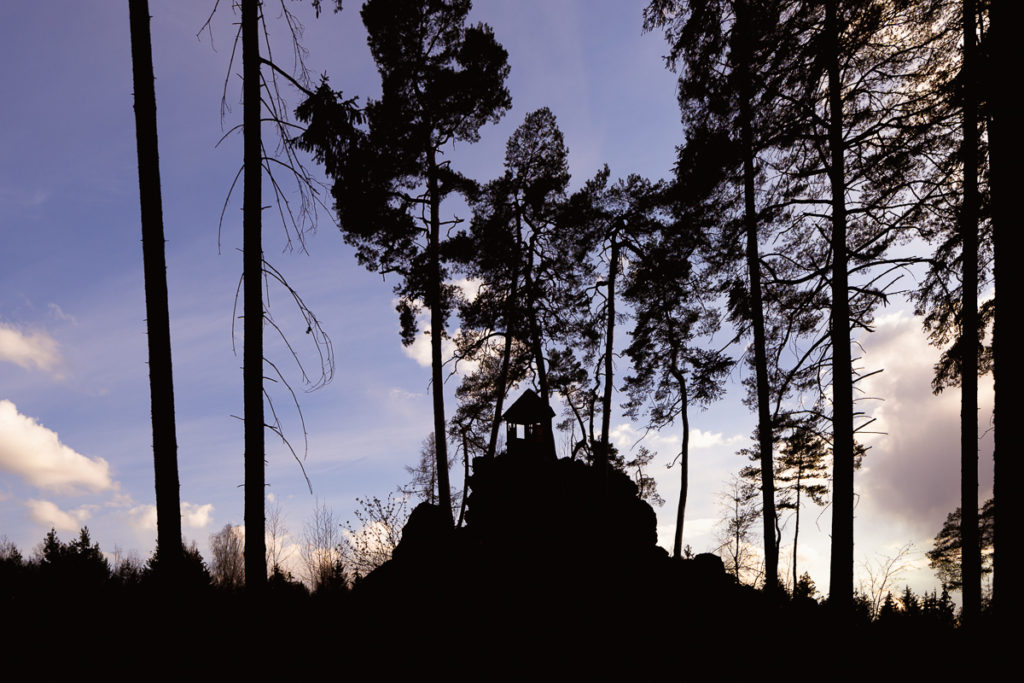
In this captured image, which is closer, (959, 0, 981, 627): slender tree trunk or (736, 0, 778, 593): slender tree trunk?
(959, 0, 981, 627): slender tree trunk

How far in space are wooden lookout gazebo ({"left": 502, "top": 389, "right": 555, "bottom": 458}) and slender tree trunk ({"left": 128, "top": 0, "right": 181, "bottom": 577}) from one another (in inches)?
529

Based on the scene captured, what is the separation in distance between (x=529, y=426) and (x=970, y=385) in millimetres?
12513

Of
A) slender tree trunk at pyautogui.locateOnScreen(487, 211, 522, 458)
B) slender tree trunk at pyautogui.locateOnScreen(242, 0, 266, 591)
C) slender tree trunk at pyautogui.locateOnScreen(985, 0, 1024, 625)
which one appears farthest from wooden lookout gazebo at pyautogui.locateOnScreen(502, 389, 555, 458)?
slender tree trunk at pyautogui.locateOnScreen(985, 0, 1024, 625)

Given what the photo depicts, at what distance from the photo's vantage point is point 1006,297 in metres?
4.21

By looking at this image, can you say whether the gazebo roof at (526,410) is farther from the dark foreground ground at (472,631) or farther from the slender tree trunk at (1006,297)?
the slender tree trunk at (1006,297)

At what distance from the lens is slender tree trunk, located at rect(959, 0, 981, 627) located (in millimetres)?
8812

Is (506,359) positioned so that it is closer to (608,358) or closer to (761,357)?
(608,358)

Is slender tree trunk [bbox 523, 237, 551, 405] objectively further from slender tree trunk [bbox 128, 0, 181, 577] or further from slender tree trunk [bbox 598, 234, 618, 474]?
slender tree trunk [bbox 128, 0, 181, 577]

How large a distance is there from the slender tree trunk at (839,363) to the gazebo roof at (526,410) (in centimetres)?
1106

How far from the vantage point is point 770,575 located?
1112 cm

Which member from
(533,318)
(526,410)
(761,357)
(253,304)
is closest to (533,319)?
(533,318)

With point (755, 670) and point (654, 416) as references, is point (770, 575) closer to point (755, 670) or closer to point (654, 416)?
point (755, 670)

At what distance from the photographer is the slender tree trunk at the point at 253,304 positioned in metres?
5.88

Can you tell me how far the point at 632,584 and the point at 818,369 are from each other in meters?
6.41
